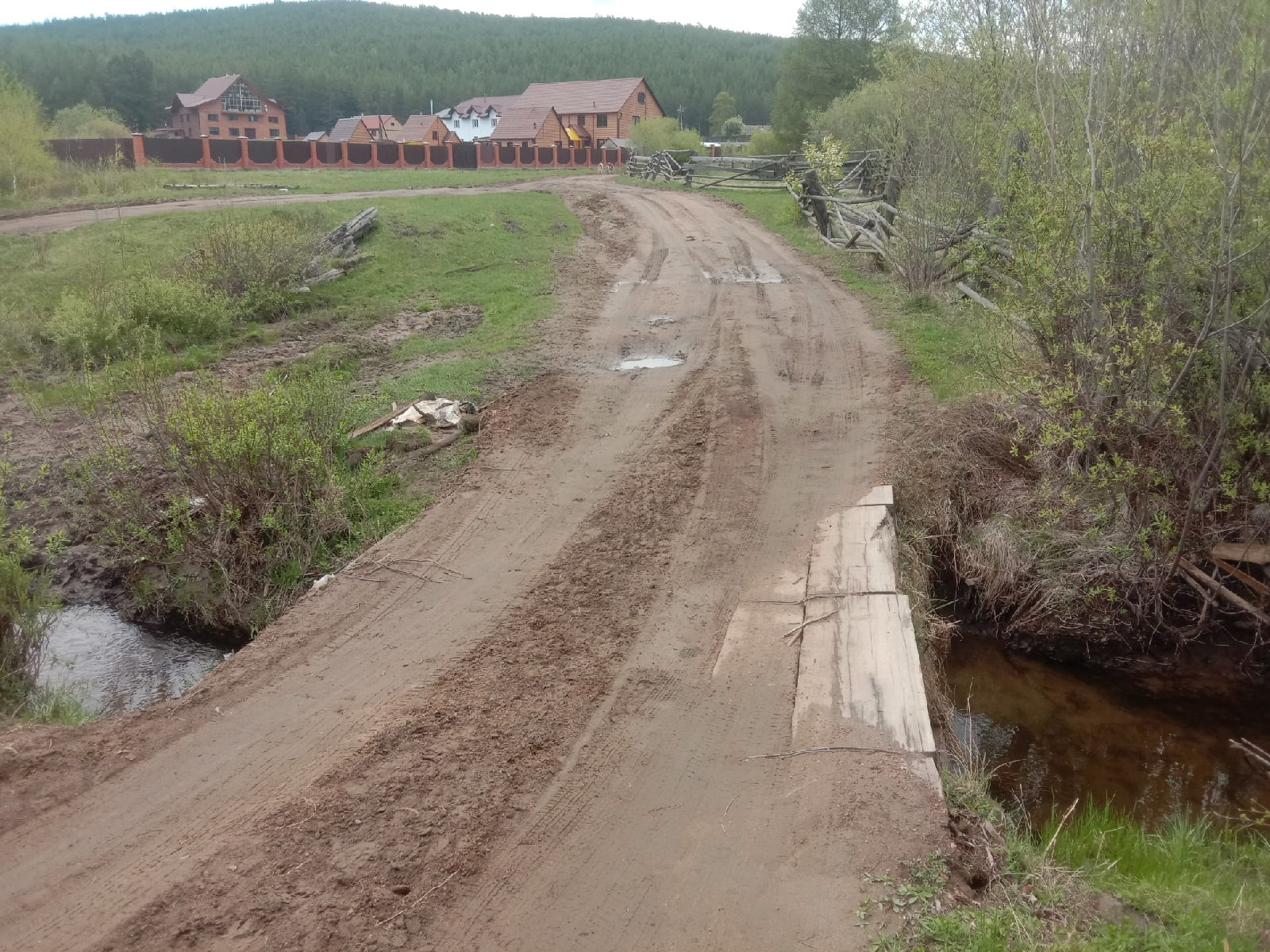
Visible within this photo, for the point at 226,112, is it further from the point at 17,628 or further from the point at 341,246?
the point at 17,628

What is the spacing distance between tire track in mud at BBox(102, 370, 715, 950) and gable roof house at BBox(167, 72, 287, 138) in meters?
80.2

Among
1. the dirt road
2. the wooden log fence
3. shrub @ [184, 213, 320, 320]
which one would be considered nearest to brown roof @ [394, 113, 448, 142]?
the wooden log fence

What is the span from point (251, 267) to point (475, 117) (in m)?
71.3

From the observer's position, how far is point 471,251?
18875 mm

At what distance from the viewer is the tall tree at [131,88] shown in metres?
79.8

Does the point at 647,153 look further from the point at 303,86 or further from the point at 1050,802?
the point at 303,86

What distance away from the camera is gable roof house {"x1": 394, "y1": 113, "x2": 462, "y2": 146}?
74.6 meters

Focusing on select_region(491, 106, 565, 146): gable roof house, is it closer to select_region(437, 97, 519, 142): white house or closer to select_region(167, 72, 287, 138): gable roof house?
select_region(437, 97, 519, 142): white house

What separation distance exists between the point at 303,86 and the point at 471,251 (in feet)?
295

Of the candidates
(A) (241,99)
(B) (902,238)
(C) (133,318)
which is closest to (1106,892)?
(B) (902,238)

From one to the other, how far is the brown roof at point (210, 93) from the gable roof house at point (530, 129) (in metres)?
25.4

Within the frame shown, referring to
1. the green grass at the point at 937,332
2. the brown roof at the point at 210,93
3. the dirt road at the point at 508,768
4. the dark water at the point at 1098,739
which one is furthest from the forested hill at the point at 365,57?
the dark water at the point at 1098,739

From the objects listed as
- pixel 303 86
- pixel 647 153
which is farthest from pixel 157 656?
pixel 303 86

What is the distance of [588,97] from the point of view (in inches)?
2879
